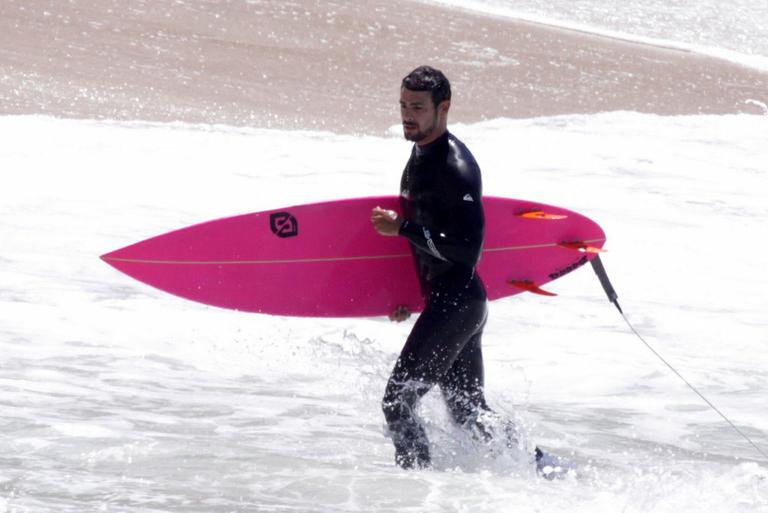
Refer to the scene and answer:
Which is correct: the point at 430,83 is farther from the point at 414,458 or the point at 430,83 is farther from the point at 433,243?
the point at 414,458

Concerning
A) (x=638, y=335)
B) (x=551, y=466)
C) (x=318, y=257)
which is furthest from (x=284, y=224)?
(x=638, y=335)

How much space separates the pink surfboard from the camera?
4594 millimetres

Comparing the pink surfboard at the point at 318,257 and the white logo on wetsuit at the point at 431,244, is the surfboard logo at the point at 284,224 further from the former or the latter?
the white logo on wetsuit at the point at 431,244

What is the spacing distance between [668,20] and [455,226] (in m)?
17.1

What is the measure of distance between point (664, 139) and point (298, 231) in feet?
24.9

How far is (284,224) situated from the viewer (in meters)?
4.66

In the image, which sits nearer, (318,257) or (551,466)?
(551,466)

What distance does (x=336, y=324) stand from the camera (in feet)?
20.8

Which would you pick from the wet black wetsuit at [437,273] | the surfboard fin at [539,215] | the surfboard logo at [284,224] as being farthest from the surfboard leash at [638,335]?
the surfboard logo at [284,224]

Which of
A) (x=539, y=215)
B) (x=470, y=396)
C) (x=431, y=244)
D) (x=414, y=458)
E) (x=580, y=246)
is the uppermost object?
(x=431, y=244)

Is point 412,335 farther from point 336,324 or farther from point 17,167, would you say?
point 17,167

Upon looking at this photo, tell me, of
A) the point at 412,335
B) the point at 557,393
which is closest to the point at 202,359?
the point at 557,393

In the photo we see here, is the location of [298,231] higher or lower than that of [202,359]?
higher

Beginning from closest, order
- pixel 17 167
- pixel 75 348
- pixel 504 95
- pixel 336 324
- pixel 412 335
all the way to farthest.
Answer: pixel 412 335 → pixel 75 348 → pixel 336 324 → pixel 17 167 → pixel 504 95
